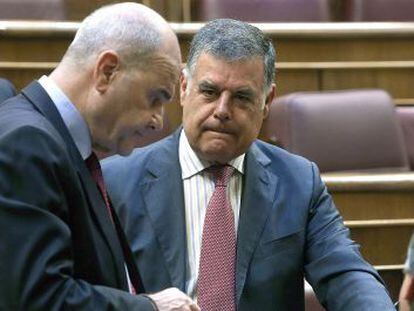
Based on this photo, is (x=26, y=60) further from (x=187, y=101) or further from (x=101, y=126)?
(x=101, y=126)

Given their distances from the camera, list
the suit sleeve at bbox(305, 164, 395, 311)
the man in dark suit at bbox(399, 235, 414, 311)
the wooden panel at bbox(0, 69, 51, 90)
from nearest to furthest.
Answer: the man in dark suit at bbox(399, 235, 414, 311)
the suit sleeve at bbox(305, 164, 395, 311)
the wooden panel at bbox(0, 69, 51, 90)

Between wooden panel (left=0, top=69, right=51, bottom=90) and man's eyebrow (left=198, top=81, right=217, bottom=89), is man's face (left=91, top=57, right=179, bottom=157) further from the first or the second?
wooden panel (left=0, top=69, right=51, bottom=90)

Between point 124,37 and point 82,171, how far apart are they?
3.2 inches

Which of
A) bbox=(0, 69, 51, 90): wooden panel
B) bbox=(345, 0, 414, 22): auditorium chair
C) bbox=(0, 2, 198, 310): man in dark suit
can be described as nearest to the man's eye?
bbox=(0, 2, 198, 310): man in dark suit

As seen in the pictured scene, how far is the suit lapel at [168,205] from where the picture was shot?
774mm

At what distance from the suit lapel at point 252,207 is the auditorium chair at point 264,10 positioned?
0.73m

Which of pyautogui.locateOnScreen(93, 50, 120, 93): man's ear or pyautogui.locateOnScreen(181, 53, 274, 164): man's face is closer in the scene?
pyautogui.locateOnScreen(93, 50, 120, 93): man's ear

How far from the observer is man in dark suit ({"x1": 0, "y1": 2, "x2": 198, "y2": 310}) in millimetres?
481

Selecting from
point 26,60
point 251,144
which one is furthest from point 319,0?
point 251,144

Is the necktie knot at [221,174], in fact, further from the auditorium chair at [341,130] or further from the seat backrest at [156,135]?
the auditorium chair at [341,130]

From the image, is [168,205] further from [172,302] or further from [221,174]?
[172,302]

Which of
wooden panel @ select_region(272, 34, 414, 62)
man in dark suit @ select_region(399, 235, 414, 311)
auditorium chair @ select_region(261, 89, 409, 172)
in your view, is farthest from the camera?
wooden panel @ select_region(272, 34, 414, 62)

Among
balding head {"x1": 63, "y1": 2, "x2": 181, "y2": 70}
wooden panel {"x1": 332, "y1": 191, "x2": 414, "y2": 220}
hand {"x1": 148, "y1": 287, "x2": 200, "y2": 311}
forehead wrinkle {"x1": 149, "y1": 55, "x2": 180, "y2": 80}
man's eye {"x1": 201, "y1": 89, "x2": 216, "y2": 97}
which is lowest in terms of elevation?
wooden panel {"x1": 332, "y1": 191, "x2": 414, "y2": 220}

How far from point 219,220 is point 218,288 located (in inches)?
2.3
